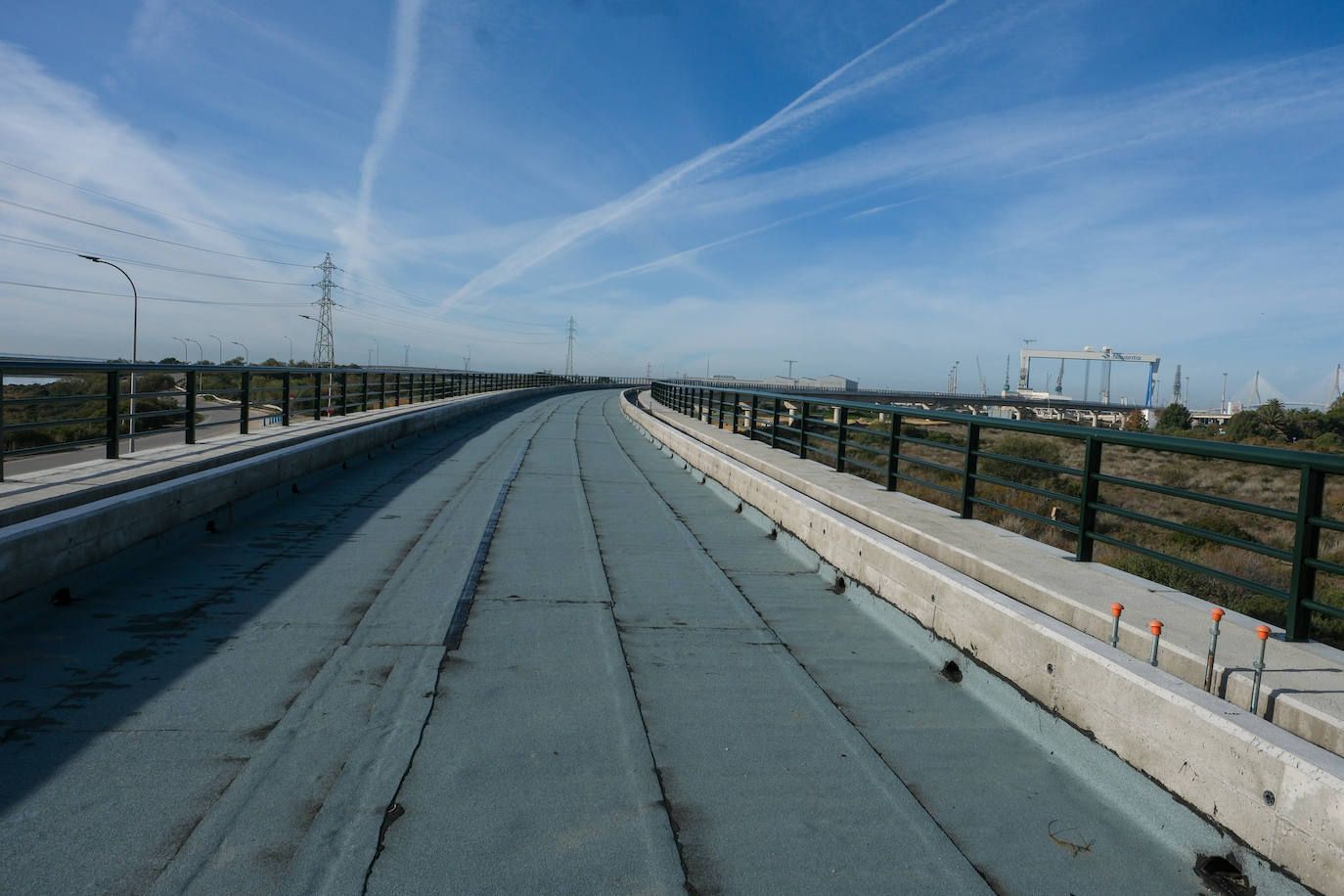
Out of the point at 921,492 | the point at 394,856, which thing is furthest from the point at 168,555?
the point at 921,492

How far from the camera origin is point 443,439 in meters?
21.4

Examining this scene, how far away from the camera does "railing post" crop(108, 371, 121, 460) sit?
924 cm

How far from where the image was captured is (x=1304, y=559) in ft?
14.8

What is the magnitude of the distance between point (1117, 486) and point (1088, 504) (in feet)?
57.7

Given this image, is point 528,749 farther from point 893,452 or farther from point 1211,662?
point 893,452

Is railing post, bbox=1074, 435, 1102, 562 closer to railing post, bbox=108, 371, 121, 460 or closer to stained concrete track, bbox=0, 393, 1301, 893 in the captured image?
stained concrete track, bbox=0, 393, 1301, 893

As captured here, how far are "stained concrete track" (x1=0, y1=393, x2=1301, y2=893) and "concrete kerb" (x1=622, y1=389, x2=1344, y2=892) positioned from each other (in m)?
0.14

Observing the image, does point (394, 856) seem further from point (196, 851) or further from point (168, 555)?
point (168, 555)

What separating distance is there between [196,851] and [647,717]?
216 centimetres

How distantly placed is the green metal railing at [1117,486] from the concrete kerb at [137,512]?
6.25 metres

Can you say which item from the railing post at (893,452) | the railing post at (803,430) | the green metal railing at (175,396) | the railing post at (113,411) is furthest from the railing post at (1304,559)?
the railing post at (113,411)

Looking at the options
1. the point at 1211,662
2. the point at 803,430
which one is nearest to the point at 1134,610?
the point at 1211,662

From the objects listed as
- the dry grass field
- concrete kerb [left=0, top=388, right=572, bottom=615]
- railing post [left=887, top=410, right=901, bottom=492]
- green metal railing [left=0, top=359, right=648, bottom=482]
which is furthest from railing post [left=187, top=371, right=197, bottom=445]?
railing post [left=887, top=410, right=901, bottom=492]

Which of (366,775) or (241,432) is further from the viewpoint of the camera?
(241,432)
